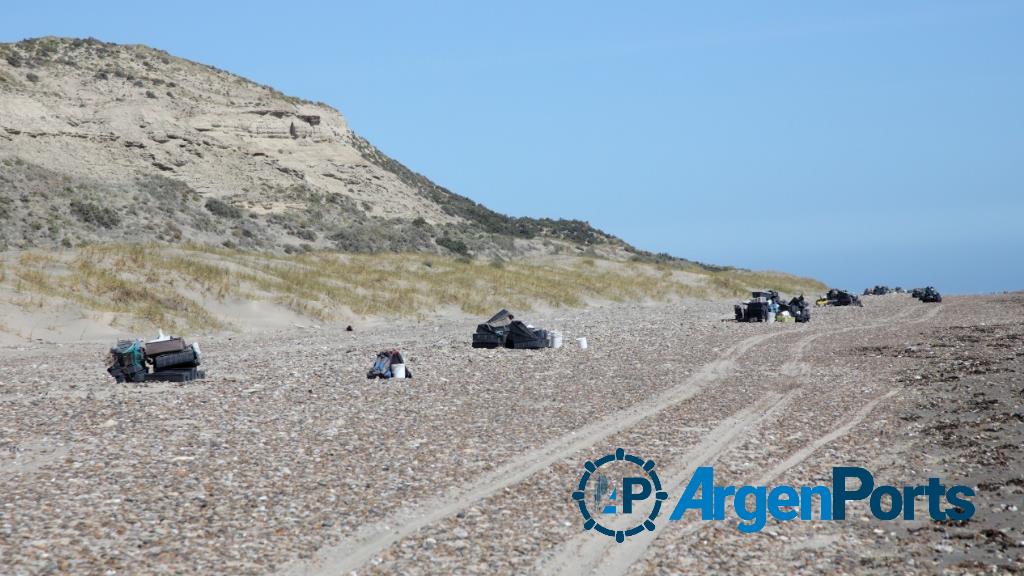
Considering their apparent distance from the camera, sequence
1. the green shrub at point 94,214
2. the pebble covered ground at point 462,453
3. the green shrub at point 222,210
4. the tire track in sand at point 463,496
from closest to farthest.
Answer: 1. the tire track in sand at point 463,496
2. the pebble covered ground at point 462,453
3. the green shrub at point 94,214
4. the green shrub at point 222,210

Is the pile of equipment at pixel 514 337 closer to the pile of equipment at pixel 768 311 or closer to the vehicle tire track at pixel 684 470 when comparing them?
the vehicle tire track at pixel 684 470

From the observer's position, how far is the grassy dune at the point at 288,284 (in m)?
30.4

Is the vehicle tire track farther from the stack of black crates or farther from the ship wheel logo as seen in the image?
the stack of black crates

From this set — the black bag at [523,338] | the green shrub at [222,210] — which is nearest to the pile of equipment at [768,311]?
the black bag at [523,338]

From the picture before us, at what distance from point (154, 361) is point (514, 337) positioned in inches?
368

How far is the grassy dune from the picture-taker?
30.4m

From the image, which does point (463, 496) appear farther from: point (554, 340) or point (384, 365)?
point (554, 340)

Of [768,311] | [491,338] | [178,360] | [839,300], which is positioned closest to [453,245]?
[839,300]

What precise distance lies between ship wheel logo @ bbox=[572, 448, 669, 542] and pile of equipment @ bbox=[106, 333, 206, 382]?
30.5 ft

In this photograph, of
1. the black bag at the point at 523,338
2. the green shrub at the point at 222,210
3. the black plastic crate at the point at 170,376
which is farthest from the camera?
the green shrub at the point at 222,210

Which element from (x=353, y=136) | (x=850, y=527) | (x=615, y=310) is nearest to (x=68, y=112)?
(x=353, y=136)

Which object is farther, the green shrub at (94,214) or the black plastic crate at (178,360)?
the green shrub at (94,214)

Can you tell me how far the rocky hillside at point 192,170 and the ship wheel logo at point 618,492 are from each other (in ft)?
117

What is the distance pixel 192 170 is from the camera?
191 feet
